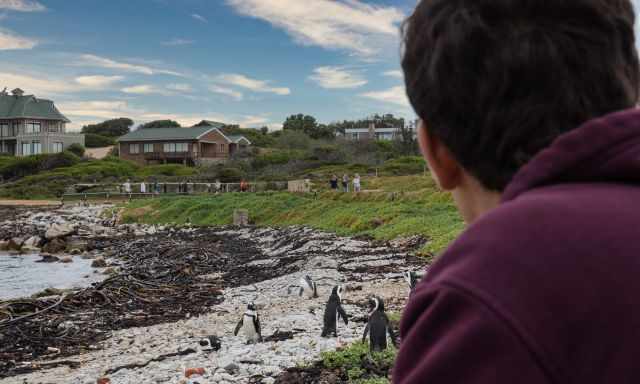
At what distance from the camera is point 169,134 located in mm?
71000

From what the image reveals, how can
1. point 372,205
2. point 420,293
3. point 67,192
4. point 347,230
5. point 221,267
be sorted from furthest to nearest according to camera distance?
point 67,192, point 372,205, point 347,230, point 221,267, point 420,293

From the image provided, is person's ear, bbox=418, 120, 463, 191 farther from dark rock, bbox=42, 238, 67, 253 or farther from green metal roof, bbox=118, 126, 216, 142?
green metal roof, bbox=118, 126, 216, 142

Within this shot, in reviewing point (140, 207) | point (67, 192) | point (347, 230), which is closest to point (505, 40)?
point (347, 230)

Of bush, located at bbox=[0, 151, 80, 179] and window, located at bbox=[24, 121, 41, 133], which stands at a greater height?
window, located at bbox=[24, 121, 41, 133]

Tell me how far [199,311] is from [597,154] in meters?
11.2

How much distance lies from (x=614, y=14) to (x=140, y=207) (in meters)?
39.2

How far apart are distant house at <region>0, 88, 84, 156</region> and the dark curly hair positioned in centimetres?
7779

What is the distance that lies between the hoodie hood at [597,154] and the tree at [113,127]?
101 m

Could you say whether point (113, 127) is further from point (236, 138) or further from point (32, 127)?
point (236, 138)

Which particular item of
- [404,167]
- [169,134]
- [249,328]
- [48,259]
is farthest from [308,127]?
[249,328]

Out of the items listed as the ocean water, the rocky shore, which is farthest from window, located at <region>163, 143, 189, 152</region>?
the rocky shore

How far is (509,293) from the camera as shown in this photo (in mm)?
987

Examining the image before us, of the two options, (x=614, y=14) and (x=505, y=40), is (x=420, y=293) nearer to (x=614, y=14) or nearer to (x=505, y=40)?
(x=505, y=40)

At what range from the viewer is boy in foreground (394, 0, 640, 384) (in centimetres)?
98
